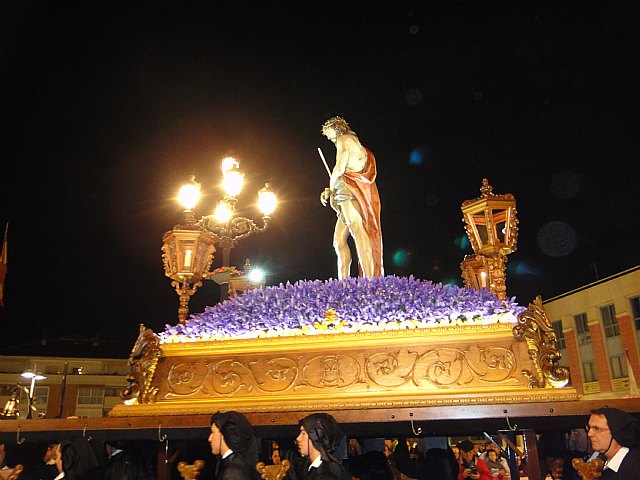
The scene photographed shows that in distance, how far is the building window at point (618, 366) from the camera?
85.1ft

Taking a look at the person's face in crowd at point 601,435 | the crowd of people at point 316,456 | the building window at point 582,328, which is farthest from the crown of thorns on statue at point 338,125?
the building window at point 582,328

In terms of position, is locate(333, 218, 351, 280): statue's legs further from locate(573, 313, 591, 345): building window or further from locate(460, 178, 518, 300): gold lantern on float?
locate(573, 313, 591, 345): building window

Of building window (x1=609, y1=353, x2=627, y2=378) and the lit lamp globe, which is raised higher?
the lit lamp globe

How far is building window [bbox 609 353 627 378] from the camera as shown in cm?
2595

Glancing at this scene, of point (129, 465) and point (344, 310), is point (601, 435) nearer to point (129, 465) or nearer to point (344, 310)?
point (344, 310)

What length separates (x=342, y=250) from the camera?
343 inches

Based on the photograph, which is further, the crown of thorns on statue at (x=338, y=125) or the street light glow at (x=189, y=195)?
the street light glow at (x=189, y=195)

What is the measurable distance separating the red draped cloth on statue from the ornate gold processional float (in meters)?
1.06

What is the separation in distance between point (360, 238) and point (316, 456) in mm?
4591

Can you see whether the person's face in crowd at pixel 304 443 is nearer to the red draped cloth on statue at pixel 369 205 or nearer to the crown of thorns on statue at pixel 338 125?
the red draped cloth on statue at pixel 369 205

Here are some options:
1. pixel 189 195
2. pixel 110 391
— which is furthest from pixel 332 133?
pixel 110 391

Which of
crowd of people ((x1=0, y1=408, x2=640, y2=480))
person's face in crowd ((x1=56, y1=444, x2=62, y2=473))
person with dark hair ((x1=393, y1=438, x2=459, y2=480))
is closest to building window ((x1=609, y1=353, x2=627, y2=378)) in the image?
crowd of people ((x1=0, y1=408, x2=640, y2=480))

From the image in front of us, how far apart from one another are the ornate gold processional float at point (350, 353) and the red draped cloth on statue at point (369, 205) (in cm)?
106

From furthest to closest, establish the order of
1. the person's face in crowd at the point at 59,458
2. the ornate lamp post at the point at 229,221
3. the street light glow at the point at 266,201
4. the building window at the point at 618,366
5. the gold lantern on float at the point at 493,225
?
1. the building window at the point at 618,366
2. the street light glow at the point at 266,201
3. the ornate lamp post at the point at 229,221
4. the gold lantern on float at the point at 493,225
5. the person's face in crowd at the point at 59,458
